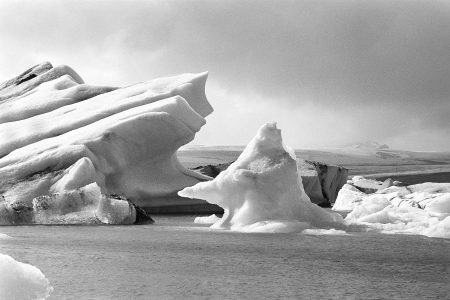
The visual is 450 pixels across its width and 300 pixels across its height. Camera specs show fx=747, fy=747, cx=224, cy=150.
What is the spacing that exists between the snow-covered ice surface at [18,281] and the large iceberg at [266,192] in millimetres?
9288

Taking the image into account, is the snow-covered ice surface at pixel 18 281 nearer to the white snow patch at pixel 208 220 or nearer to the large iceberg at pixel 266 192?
the large iceberg at pixel 266 192

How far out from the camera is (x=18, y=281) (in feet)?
19.5

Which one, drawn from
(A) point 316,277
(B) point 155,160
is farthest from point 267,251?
(B) point 155,160

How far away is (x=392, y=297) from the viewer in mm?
8844

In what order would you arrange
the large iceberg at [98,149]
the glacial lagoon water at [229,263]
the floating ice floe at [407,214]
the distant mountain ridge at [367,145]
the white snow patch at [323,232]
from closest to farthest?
the glacial lagoon water at [229,263], the white snow patch at [323,232], the floating ice floe at [407,214], the large iceberg at [98,149], the distant mountain ridge at [367,145]

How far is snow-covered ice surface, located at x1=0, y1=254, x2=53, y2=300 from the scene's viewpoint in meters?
→ 5.77

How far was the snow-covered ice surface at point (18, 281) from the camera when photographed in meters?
5.77

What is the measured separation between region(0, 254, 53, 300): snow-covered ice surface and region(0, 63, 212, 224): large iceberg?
35.2 ft

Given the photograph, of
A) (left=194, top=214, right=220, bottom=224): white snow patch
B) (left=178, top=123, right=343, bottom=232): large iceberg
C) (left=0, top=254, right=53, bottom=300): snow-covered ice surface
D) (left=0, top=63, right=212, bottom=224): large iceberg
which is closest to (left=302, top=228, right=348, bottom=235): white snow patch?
(left=178, top=123, right=343, bottom=232): large iceberg

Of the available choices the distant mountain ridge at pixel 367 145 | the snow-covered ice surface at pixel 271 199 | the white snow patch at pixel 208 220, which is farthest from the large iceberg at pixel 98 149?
the distant mountain ridge at pixel 367 145

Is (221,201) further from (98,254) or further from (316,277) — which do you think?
(316,277)

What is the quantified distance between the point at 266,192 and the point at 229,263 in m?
4.26

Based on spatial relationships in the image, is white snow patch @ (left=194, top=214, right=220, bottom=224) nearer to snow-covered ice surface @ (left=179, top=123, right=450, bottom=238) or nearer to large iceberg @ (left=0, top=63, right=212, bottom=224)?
large iceberg @ (left=0, top=63, right=212, bottom=224)

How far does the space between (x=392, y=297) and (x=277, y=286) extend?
144 centimetres
